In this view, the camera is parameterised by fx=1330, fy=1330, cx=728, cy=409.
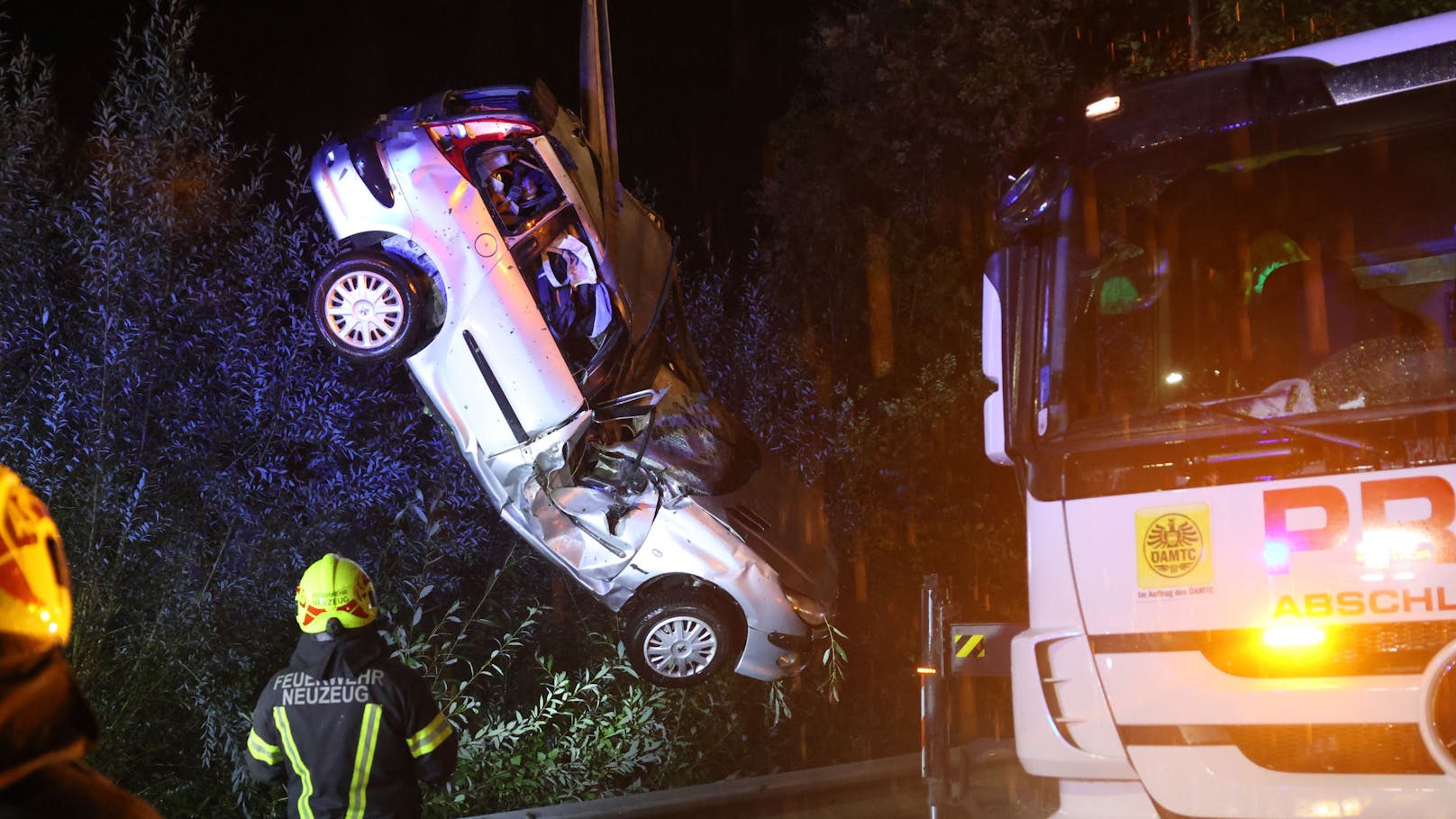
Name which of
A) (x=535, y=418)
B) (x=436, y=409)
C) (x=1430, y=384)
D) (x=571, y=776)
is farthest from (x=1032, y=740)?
(x=571, y=776)

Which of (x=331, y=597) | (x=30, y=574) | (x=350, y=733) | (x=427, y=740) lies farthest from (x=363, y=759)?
(x=30, y=574)

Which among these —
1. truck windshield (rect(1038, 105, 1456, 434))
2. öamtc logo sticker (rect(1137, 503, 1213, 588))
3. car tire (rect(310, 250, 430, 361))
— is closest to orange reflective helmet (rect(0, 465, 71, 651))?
öamtc logo sticker (rect(1137, 503, 1213, 588))

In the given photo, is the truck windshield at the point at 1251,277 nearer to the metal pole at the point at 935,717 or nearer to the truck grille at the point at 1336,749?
the truck grille at the point at 1336,749

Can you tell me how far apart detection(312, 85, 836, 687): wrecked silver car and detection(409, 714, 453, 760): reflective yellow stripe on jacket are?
10.5 feet

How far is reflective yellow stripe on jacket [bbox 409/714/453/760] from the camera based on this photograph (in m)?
4.02

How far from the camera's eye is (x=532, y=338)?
7051 millimetres

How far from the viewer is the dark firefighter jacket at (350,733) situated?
13.0 ft

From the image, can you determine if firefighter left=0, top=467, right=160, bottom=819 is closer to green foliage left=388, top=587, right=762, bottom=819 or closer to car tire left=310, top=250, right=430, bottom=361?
car tire left=310, top=250, right=430, bottom=361

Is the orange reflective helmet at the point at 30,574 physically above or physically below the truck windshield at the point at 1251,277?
below

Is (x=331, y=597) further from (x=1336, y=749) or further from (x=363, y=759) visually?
(x=1336, y=749)

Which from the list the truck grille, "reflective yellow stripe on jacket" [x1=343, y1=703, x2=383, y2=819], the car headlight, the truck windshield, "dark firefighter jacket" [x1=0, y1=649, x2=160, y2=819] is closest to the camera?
"dark firefighter jacket" [x1=0, y1=649, x2=160, y2=819]

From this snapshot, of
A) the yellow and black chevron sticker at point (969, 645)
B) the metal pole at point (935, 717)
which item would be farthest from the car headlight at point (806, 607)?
the yellow and black chevron sticker at point (969, 645)

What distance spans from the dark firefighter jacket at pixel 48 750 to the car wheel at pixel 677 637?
622 cm

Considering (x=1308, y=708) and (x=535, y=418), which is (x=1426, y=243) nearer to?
(x=1308, y=708)
